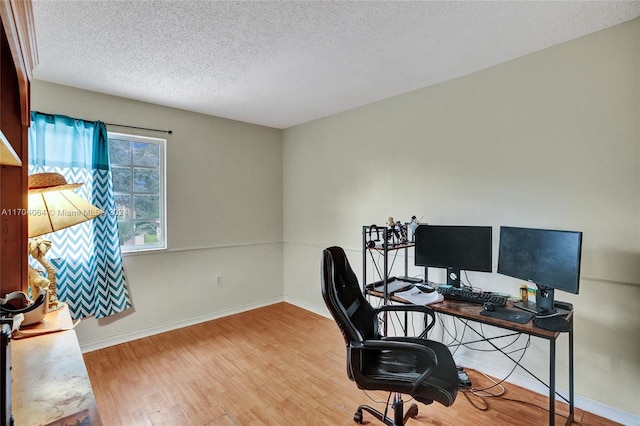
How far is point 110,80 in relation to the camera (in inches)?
107

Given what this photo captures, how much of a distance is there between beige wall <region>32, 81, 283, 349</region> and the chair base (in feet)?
7.93

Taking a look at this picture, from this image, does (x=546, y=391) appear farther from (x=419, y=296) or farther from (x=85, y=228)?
(x=85, y=228)

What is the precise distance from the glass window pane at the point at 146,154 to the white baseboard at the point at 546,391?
142 inches

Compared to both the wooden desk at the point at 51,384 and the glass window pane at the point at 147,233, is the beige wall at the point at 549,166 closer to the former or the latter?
the glass window pane at the point at 147,233

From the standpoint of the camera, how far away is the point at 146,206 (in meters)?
3.40

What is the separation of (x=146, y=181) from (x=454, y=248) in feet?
10.3

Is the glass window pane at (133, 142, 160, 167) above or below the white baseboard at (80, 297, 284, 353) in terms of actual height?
above

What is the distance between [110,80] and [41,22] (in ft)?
2.82

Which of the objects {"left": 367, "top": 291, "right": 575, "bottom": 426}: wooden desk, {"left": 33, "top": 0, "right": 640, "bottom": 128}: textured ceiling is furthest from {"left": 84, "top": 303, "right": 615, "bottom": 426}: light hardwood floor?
{"left": 33, "top": 0, "right": 640, "bottom": 128}: textured ceiling

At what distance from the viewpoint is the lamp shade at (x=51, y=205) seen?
68.6 inches

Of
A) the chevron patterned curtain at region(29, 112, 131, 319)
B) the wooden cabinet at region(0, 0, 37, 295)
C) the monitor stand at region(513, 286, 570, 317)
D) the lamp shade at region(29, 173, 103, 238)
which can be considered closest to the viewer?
the wooden cabinet at region(0, 0, 37, 295)

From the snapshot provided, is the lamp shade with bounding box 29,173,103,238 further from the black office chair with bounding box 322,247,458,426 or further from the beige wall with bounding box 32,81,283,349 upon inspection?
the black office chair with bounding box 322,247,458,426

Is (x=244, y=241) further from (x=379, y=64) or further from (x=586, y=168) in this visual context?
(x=586, y=168)

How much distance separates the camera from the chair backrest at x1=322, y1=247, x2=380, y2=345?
5.33ft
